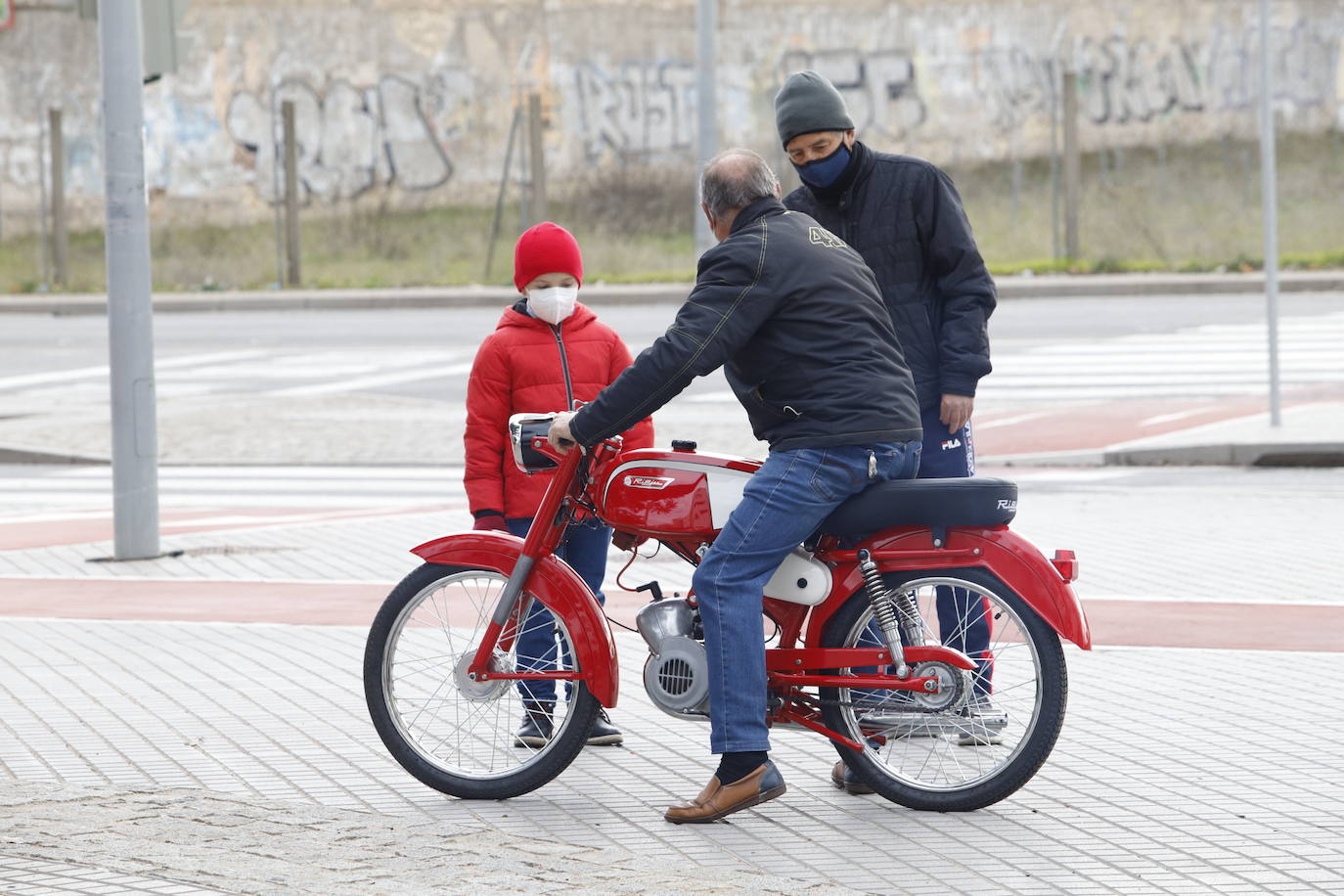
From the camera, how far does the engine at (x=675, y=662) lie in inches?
216

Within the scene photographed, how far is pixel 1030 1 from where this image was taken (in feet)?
117

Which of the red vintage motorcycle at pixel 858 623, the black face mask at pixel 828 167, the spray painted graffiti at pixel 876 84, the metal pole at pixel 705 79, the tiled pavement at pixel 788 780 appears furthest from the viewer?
the spray painted graffiti at pixel 876 84

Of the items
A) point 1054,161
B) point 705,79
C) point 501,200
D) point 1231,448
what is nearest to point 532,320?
point 1231,448

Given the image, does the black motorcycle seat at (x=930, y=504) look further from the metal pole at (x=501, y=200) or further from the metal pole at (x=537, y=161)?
the metal pole at (x=537, y=161)

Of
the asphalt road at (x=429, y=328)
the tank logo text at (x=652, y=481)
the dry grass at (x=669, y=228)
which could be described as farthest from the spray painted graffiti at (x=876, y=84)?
the tank logo text at (x=652, y=481)

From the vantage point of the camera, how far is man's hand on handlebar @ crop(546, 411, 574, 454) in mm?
5473

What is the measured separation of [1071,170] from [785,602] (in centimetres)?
2741

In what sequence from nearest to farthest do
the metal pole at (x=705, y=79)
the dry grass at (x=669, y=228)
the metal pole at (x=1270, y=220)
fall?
the metal pole at (x=1270, y=220)
the metal pole at (x=705, y=79)
the dry grass at (x=669, y=228)

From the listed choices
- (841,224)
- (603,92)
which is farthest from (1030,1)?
Answer: (841,224)

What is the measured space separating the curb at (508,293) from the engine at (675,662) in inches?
889

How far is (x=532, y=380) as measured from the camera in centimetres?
626

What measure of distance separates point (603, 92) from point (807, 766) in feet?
103

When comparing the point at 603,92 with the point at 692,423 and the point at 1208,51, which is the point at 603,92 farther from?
the point at 692,423

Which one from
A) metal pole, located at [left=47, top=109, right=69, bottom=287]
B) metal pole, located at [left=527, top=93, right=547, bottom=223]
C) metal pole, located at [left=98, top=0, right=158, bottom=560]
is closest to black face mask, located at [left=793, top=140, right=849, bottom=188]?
metal pole, located at [left=98, top=0, right=158, bottom=560]
